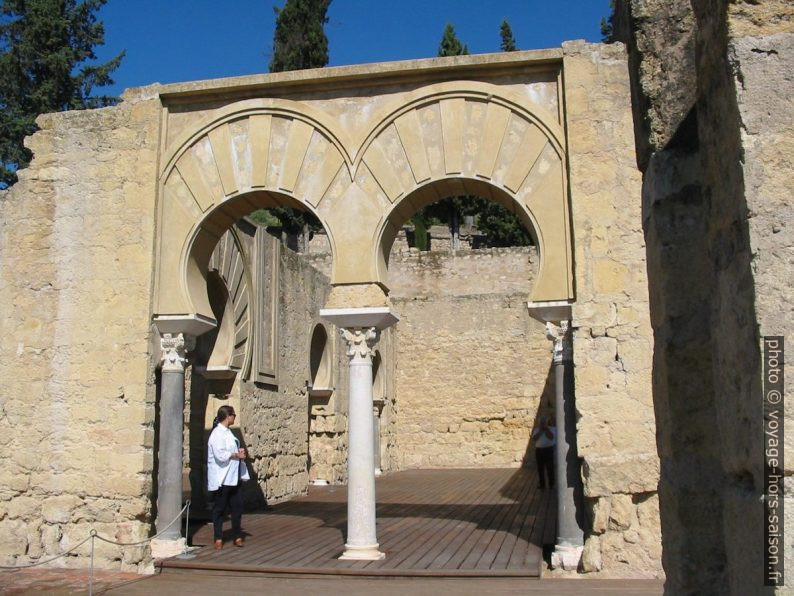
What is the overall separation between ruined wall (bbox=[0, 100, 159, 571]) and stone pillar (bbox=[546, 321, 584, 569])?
11.8ft

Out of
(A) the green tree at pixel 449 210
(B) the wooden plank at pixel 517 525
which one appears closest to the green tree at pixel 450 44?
(A) the green tree at pixel 449 210

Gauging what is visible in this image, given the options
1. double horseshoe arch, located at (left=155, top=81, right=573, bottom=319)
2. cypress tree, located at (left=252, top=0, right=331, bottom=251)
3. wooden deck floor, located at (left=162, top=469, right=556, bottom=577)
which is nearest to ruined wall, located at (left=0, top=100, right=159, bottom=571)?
double horseshoe arch, located at (left=155, top=81, right=573, bottom=319)

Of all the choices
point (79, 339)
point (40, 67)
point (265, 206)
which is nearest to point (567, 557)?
point (265, 206)

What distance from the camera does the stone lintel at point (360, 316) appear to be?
7199mm

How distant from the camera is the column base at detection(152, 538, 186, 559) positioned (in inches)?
287

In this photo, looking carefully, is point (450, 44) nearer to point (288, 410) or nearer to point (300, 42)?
point (300, 42)

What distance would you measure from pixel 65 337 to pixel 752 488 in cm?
698

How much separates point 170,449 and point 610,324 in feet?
13.4

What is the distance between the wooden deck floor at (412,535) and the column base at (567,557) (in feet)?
0.57

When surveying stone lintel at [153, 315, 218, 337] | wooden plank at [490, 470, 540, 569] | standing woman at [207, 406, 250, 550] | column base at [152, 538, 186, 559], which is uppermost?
stone lintel at [153, 315, 218, 337]

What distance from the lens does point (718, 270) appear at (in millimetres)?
1756

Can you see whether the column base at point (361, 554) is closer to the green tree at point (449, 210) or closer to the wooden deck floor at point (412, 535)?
the wooden deck floor at point (412, 535)

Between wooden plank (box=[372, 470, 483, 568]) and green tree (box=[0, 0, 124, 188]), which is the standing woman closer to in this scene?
wooden plank (box=[372, 470, 483, 568])

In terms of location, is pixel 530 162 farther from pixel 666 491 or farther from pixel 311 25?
pixel 311 25
